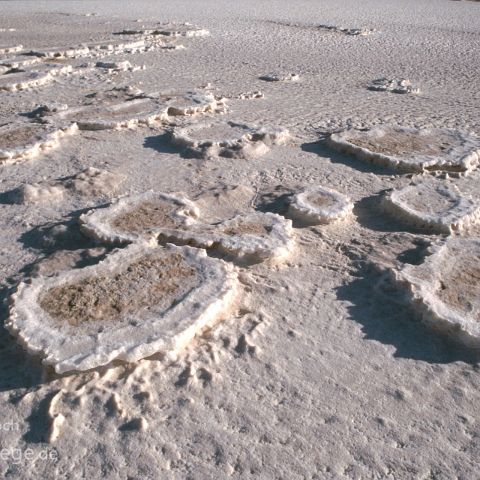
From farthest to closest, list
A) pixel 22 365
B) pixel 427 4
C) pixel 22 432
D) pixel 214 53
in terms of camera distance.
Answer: pixel 427 4 < pixel 214 53 < pixel 22 365 < pixel 22 432

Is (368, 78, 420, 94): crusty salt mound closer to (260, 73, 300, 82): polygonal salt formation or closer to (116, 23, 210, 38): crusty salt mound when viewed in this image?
(260, 73, 300, 82): polygonal salt formation

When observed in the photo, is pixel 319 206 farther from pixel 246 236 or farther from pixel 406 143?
→ pixel 406 143

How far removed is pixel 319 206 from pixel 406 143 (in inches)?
53.2

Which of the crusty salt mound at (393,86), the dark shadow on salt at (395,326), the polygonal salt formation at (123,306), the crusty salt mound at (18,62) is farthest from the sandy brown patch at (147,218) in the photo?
the crusty salt mound at (18,62)

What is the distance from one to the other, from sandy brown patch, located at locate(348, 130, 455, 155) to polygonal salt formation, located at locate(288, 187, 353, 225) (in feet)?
2.97

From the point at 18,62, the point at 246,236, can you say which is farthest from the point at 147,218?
the point at 18,62

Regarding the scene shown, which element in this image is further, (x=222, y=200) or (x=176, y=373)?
(x=222, y=200)

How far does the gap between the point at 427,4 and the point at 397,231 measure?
12.9 m

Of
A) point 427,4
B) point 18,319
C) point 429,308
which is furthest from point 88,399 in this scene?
point 427,4

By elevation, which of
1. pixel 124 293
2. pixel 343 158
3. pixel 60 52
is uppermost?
pixel 124 293

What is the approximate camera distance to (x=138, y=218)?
10.5 ft

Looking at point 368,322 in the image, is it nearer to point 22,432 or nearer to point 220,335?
point 220,335

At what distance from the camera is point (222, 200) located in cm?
352

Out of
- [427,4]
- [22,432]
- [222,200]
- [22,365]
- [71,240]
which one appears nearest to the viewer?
[22,432]
